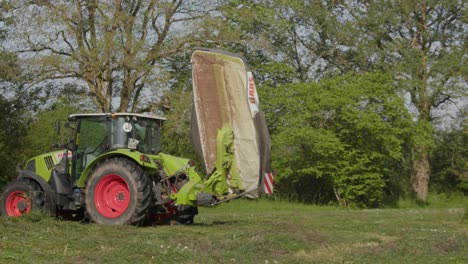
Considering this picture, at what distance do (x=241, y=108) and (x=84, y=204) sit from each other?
3542mm

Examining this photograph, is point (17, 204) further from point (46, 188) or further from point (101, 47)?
point (101, 47)

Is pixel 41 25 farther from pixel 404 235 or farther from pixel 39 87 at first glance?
pixel 404 235

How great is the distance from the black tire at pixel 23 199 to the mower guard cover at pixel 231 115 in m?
3.13

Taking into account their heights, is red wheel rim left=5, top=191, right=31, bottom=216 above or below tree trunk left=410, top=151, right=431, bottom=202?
below

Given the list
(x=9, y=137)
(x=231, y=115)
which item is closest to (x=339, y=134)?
(x=9, y=137)

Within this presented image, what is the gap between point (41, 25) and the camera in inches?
1144

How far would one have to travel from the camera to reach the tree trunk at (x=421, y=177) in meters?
40.6

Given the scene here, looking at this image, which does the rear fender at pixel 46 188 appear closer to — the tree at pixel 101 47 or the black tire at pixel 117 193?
the black tire at pixel 117 193

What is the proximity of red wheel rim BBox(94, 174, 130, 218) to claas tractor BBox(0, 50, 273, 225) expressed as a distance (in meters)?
0.02

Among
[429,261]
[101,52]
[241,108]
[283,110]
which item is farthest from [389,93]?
[429,261]

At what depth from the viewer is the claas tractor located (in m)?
13.9

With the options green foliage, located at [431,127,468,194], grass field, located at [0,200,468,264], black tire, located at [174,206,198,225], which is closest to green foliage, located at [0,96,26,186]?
black tire, located at [174,206,198,225]

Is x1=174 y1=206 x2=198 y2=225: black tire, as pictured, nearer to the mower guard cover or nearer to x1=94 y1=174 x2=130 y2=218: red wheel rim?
the mower guard cover

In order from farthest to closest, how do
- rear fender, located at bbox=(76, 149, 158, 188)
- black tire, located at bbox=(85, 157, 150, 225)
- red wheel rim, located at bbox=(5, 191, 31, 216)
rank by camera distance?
red wheel rim, located at bbox=(5, 191, 31, 216) < rear fender, located at bbox=(76, 149, 158, 188) < black tire, located at bbox=(85, 157, 150, 225)
